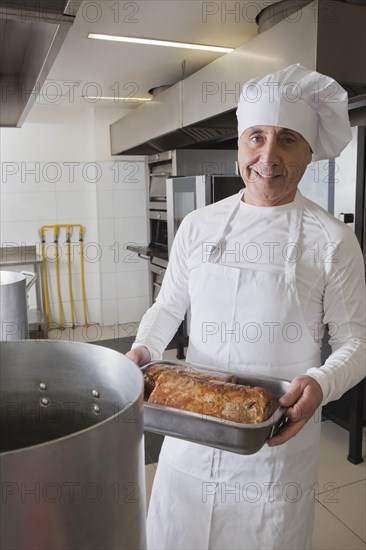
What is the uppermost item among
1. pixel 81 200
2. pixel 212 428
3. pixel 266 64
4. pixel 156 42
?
pixel 156 42

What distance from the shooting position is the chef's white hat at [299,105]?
1.19 meters

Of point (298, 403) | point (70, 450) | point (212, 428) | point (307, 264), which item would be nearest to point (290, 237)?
point (307, 264)

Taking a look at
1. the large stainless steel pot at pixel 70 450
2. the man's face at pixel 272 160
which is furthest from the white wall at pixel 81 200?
the large stainless steel pot at pixel 70 450

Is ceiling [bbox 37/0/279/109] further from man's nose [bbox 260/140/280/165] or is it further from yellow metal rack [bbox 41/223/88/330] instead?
man's nose [bbox 260/140/280/165]

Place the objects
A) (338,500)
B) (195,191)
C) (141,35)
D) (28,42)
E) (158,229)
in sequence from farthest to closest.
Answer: (158,229), (195,191), (141,35), (338,500), (28,42)

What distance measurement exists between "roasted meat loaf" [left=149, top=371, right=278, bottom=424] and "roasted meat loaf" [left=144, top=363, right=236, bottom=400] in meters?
0.02

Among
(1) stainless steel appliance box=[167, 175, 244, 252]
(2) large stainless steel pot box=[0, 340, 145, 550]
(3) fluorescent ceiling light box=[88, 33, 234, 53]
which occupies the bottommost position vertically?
(2) large stainless steel pot box=[0, 340, 145, 550]

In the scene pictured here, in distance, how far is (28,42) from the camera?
0.89m

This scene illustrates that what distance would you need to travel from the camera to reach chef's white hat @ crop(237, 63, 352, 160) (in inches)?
47.0

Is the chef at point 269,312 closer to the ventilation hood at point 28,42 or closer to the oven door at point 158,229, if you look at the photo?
the ventilation hood at point 28,42

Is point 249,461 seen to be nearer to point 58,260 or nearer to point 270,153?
point 270,153

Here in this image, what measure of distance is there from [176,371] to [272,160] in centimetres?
55

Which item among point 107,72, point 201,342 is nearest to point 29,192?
point 107,72

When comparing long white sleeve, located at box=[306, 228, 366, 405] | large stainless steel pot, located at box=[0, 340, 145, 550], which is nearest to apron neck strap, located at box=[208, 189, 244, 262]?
long white sleeve, located at box=[306, 228, 366, 405]
